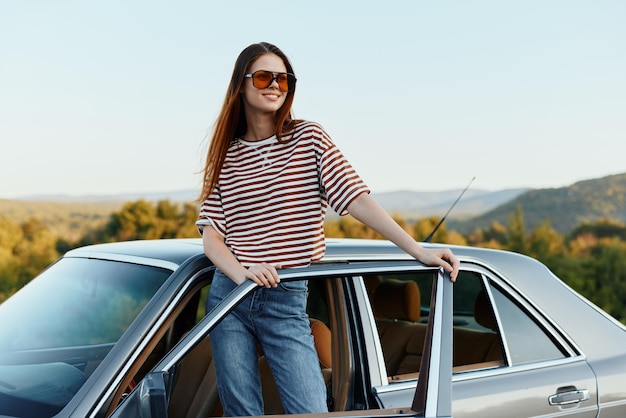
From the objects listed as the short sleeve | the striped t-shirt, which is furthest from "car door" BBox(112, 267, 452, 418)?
the short sleeve

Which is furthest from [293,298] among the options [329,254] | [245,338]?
[329,254]

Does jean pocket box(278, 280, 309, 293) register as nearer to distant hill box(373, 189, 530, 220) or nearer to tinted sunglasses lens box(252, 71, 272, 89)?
tinted sunglasses lens box(252, 71, 272, 89)

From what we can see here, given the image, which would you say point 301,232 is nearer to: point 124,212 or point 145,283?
point 145,283

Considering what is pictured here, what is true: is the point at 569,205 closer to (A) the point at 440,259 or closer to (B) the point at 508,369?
(B) the point at 508,369

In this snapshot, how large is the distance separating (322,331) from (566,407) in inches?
39.9

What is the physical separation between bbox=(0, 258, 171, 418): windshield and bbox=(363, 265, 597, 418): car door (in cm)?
90

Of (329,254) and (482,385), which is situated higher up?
(329,254)

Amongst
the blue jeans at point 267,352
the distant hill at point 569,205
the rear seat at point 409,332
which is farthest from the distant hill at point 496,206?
the blue jeans at point 267,352

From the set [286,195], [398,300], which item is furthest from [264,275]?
[398,300]

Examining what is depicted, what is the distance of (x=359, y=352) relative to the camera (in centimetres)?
305

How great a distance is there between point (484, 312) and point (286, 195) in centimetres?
130

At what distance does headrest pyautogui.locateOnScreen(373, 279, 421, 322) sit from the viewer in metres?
4.00

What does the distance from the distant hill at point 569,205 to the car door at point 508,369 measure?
9611 millimetres

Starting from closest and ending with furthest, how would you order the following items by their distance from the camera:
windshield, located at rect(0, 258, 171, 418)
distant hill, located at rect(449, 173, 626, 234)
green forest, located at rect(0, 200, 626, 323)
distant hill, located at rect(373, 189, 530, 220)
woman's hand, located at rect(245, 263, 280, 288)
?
woman's hand, located at rect(245, 263, 280, 288)
windshield, located at rect(0, 258, 171, 418)
green forest, located at rect(0, 200, 626, 323)
distant hill, located at rect(373, 189, 530, 220)
distant hill, located at rect(449, 173, 626, 234)
